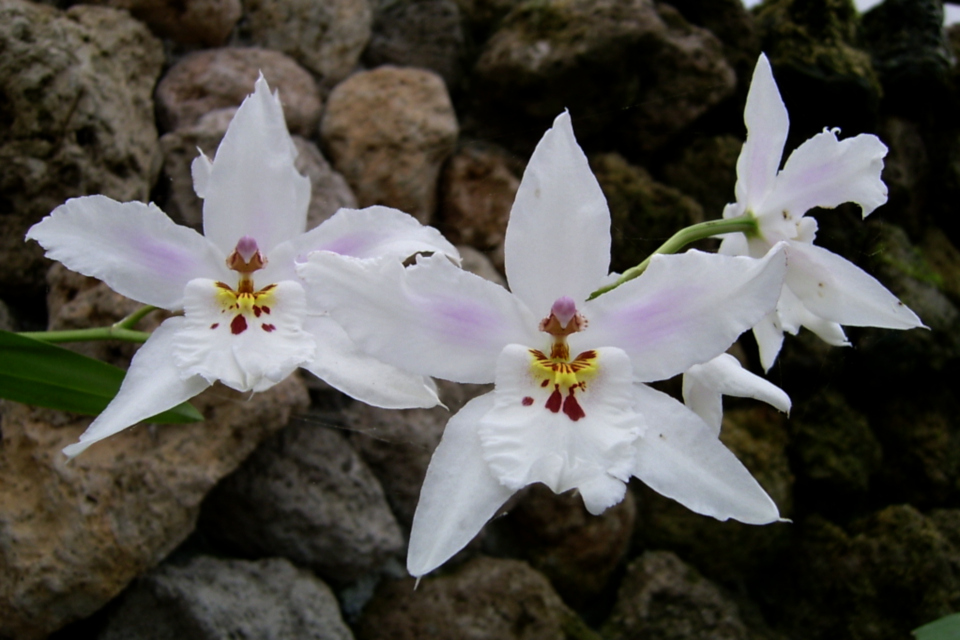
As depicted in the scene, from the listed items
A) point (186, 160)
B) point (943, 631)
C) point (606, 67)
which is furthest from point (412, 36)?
point (943, 631)

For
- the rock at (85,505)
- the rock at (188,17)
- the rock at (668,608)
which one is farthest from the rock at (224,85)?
the rock at (668,608)

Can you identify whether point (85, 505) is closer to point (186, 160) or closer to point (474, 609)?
point (186, 160)

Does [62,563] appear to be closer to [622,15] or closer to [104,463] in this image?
[104,463]

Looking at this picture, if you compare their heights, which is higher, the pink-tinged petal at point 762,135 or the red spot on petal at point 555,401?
the pink-tinged petal at point 762,135

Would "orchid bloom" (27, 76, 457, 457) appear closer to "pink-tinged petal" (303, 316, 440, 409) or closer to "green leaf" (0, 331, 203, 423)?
"pink-tinged petal" (303, 316, 440, 409)

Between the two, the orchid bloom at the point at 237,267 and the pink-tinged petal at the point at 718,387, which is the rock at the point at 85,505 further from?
the pink-tinged petal at the point at 718,387

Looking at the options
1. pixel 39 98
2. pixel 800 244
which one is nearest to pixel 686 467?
pixel 800 244

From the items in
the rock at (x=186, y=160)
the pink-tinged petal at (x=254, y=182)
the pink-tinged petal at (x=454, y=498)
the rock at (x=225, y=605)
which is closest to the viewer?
the pink-tinged petal at (x=454, y=498)
